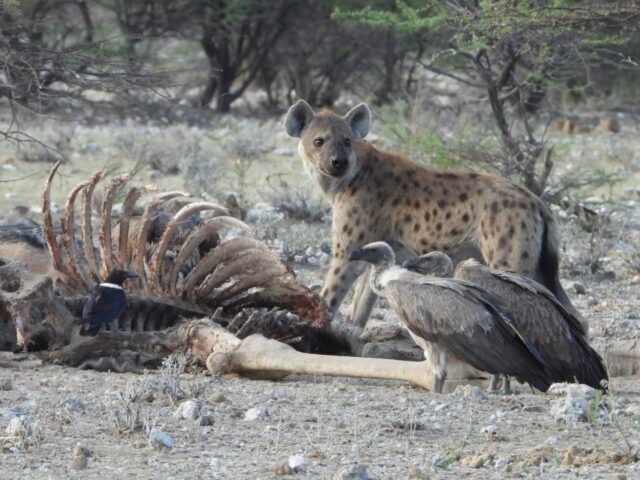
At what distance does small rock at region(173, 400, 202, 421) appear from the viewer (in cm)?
495

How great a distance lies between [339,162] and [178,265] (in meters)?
1.68

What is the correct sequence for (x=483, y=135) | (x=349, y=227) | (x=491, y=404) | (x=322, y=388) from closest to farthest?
(x=491, y=404) < (x=322, y=388) < (x=349, y=227) < (x=483, y=135)

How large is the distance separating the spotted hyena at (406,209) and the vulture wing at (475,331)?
4.67ft

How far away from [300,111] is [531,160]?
310 centimetres


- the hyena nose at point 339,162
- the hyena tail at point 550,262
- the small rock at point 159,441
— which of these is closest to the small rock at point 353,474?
the small rock at point 159,441

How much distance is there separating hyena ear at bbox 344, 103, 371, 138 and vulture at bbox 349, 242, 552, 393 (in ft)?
8.62

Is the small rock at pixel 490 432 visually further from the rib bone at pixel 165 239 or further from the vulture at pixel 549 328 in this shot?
the rib bone at pixel 165 239

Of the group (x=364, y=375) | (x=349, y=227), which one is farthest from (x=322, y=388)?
(x=349, y=227)

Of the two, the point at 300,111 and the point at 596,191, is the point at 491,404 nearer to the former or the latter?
the point at 300,111

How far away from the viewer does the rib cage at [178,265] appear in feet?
21.2

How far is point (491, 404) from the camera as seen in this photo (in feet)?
17.3

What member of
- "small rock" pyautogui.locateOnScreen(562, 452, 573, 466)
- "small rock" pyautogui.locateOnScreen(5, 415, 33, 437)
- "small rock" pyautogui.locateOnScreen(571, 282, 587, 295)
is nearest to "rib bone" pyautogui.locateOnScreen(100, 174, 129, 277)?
"small rock" pyautogui.locateOnScreen(5, 415, 33, 437)

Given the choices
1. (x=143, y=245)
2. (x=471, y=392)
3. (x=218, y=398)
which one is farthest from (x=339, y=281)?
(x=218, y=398)

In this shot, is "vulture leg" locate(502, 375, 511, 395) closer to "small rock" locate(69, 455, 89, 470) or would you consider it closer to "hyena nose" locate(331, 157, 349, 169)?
"small rock" locate(69, 455, 89, 470)
